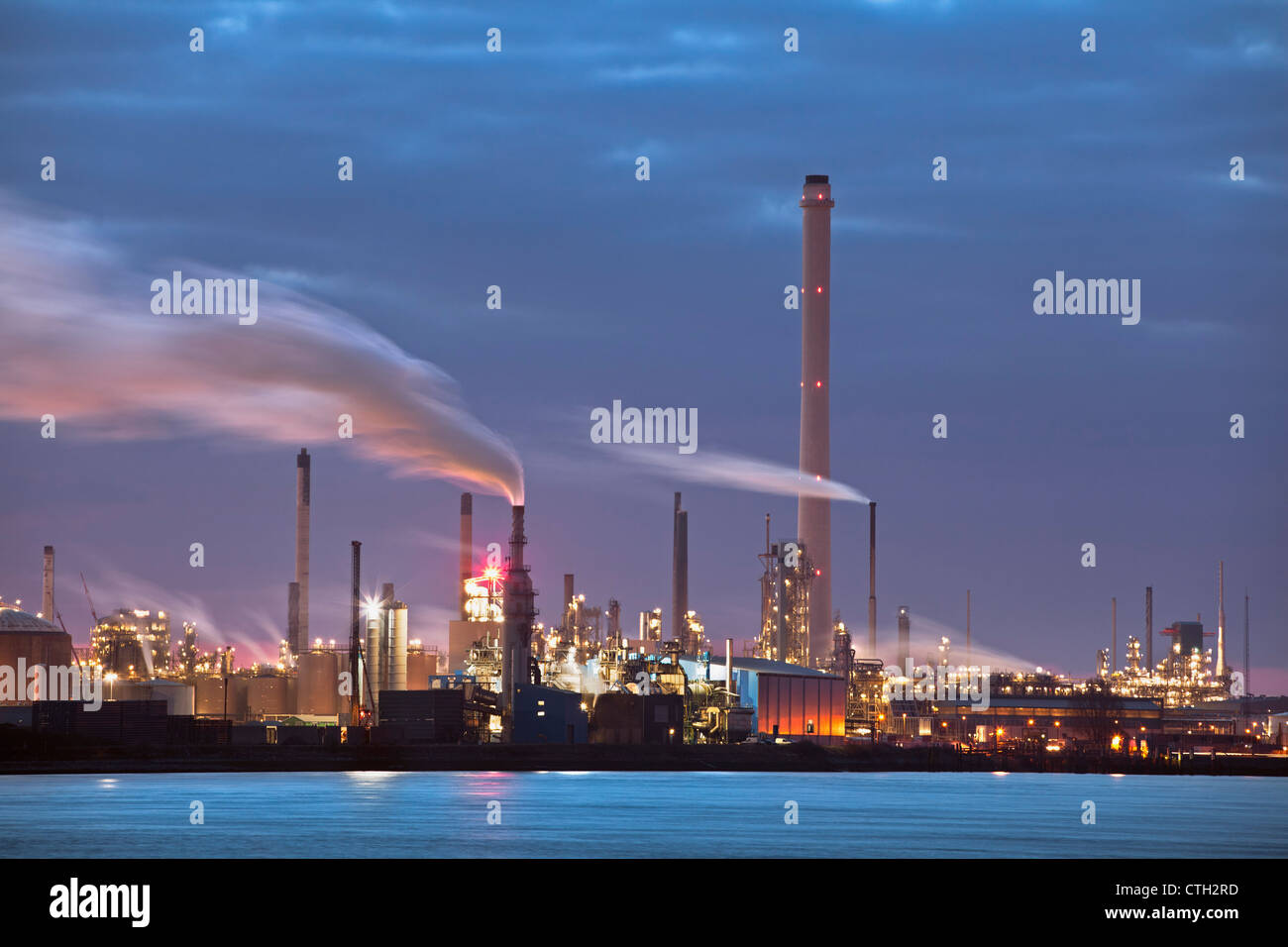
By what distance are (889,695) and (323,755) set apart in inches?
2878

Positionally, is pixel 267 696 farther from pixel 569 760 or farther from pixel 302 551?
pixel 569 760

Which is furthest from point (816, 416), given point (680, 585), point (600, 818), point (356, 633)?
point (600, 818)

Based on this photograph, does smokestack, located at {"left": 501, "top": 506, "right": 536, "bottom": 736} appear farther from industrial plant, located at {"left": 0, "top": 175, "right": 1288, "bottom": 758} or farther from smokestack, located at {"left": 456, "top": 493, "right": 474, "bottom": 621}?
smokestack, located at {"left": 456, "top": 493, "right": 474, "bottom": 621}

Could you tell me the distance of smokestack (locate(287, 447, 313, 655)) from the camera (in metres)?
176

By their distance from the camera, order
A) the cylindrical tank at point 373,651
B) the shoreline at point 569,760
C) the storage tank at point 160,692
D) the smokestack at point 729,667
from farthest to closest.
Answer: the storage tank at point 160,692 < the smokestack at point 729,667 < the cylindrical tank at point 373,651 < the shoreline at point 569,760

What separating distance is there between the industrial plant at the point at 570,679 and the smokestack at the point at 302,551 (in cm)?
23

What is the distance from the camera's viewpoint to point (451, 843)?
197 ft

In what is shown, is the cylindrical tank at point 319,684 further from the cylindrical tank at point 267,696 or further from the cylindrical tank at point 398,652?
the cylindrical tank at point 398,652

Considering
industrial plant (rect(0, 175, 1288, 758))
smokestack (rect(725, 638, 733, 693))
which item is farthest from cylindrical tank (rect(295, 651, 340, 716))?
smokestack (rect(725, 638, 733, 693))

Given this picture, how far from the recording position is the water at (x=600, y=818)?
59.6 m

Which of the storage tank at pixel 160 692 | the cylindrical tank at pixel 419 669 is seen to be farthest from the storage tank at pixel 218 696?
the cylindrical tank at pixel 419 669

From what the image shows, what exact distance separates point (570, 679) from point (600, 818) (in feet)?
221
